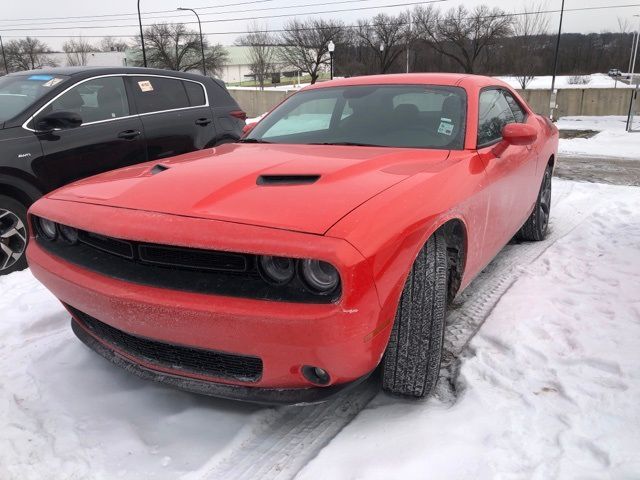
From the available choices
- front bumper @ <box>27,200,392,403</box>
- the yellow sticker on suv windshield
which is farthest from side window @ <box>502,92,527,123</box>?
the yellow sticker on suv windshield

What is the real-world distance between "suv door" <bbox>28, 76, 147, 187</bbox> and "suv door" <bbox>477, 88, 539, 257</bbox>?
127 inches

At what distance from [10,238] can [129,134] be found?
4.61 ft

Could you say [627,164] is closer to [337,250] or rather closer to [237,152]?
[237,152]

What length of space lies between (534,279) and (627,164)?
781cm

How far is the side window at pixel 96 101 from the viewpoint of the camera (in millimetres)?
4551

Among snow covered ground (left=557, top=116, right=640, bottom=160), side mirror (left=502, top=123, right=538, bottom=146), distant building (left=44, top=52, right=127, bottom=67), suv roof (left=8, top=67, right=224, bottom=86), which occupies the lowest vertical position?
snow covered ground (left=557, top=116, right=640, bottom=160)

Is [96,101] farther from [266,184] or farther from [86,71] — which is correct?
[266,184]

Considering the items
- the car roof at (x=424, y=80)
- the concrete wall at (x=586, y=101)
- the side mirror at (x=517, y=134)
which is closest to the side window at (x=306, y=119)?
the car roof at (x=424, y=80)

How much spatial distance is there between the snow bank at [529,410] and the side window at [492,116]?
104 cm

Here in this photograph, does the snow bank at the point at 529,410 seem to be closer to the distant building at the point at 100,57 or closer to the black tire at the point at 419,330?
the black tire at the point at 419,330

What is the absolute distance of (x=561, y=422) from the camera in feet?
6.89

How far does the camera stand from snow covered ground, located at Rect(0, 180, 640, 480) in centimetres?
192

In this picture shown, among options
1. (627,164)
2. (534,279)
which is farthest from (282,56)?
(534,279)

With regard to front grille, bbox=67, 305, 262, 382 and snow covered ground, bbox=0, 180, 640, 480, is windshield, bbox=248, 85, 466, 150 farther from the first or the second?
front grille, bbox=67, 305, 262, 382
